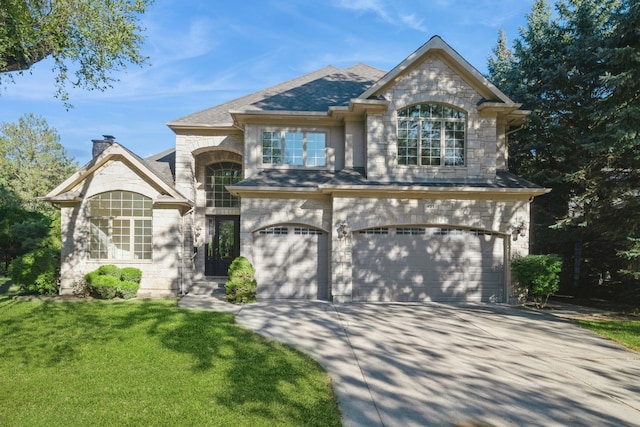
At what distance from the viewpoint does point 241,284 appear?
11.7 m

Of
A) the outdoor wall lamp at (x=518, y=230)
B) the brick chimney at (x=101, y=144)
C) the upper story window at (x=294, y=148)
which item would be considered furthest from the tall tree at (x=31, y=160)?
the outdoor wall lamp at (x=518, y=230)

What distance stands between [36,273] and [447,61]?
16.1 metres

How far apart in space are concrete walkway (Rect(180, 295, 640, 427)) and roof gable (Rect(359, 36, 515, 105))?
714 cm

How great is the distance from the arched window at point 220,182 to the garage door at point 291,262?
450cm

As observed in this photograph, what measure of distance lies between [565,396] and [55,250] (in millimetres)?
16324

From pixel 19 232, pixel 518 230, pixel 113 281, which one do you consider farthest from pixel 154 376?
pixel 19 232

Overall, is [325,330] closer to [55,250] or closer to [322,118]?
[322,118]

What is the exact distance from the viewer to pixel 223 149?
15312 millimetres

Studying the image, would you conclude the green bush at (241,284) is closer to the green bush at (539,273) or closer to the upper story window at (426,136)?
the upper story window at (426,136)

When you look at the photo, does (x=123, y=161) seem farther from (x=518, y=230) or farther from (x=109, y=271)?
(x=518, y=230)

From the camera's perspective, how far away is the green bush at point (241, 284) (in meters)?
11.7

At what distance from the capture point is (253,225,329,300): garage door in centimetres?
1254

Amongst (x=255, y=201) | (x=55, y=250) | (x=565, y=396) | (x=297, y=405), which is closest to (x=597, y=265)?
(x=565, y=396)

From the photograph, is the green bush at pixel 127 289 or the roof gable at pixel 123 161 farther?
the roof gable at pixel 123 161
